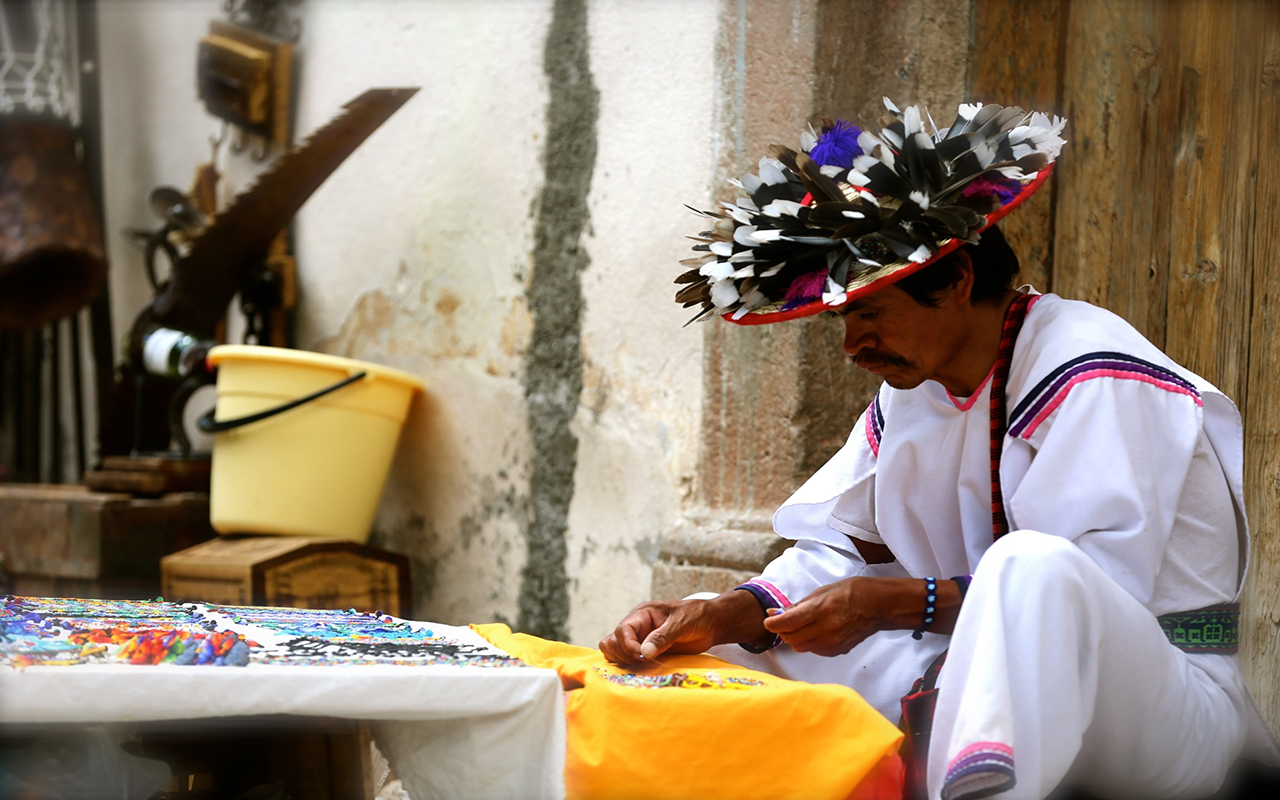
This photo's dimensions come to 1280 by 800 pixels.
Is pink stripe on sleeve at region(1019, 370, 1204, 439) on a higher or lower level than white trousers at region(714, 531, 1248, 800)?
higher

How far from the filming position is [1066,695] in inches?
60.0

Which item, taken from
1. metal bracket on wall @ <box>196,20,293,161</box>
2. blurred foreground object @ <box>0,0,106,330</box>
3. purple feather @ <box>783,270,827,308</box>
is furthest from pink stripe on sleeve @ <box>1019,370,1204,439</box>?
blurred foreground object @ <box>0,0,106,330</box>

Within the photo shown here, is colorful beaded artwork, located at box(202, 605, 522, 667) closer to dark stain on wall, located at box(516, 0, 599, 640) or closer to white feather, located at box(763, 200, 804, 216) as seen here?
white feather, located at box(763, 200, 804, 216)

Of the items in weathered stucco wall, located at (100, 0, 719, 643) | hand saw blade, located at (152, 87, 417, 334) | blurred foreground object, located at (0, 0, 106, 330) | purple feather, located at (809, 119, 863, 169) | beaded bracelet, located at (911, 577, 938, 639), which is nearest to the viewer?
beaded bracelet, located at (911, 577, 938, 639)

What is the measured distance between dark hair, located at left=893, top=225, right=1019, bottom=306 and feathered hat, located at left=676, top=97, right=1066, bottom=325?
0.39 feet

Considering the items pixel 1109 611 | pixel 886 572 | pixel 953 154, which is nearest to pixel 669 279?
pixel 886 572

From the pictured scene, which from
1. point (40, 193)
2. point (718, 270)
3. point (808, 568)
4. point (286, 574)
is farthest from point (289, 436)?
point (40, 193)

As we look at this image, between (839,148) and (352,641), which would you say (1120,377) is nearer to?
(839,148)

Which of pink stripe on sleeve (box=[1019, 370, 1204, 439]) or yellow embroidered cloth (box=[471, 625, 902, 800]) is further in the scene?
pink stripe on sleeve (box=[1019, 370, 1204, 439])

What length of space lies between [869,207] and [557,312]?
1.93m

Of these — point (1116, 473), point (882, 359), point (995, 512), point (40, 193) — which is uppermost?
point (40, 193)

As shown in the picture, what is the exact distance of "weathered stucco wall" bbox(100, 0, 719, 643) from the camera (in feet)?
10.8

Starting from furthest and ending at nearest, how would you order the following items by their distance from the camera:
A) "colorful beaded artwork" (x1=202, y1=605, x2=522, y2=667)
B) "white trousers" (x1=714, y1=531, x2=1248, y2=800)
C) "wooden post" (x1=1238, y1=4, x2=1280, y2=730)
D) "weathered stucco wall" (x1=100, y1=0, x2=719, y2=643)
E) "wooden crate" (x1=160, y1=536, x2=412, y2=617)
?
1. "wooden crate" (x1=160, y1=536, x2=412, y2=617)
2. "weathered stucco wall" (x1=100, y1=0, x2=719, y2=643)
3. "wooden post" (x1=1238, y1=4, x2=1280, y2=730)
4. "colorful beaded artwork" (x1=202, y1=605, x2=522, y2=667)
5. "white trousers" (x1=714, y1=531, x2=1248, y2=800)

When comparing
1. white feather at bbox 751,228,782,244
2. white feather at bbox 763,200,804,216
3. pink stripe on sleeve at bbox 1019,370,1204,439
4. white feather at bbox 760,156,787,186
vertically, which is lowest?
pink stripe on sleeve at bbox 1019,370,1204,439
